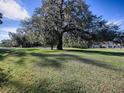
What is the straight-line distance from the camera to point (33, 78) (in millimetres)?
9031

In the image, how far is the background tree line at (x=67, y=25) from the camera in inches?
1088

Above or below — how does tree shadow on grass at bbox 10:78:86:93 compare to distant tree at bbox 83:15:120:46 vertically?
below

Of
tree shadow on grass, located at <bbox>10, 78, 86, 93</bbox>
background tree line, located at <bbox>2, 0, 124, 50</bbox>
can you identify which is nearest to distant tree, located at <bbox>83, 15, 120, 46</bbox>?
background tree line, located at <bbox>2, 0, 124, 50</bbox>

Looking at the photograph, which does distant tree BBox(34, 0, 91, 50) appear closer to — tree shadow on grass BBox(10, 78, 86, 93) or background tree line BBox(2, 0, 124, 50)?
background tree line BBox(2, 0, 124, 50)

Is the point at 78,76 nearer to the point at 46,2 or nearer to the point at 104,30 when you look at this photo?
the point at 104,30

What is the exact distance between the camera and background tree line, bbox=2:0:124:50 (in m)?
27.6

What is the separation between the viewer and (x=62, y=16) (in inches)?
1146

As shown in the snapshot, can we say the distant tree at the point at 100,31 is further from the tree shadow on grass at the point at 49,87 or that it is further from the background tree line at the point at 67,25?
the tree shadow on grass at the point at 49,87

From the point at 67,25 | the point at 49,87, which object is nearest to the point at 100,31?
the point at 67,25

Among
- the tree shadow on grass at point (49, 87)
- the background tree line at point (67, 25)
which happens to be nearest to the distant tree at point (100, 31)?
the background tree line at point (67, 25)

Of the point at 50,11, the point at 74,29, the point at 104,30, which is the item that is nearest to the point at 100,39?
the point at 104,30

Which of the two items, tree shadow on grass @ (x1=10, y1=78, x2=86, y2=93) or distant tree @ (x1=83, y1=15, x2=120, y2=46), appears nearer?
tree shadow on grass @ (x1=10, y1=78, x2=86, y2=93)

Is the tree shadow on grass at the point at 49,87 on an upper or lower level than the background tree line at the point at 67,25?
lower

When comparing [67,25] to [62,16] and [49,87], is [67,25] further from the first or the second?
[49,87]
